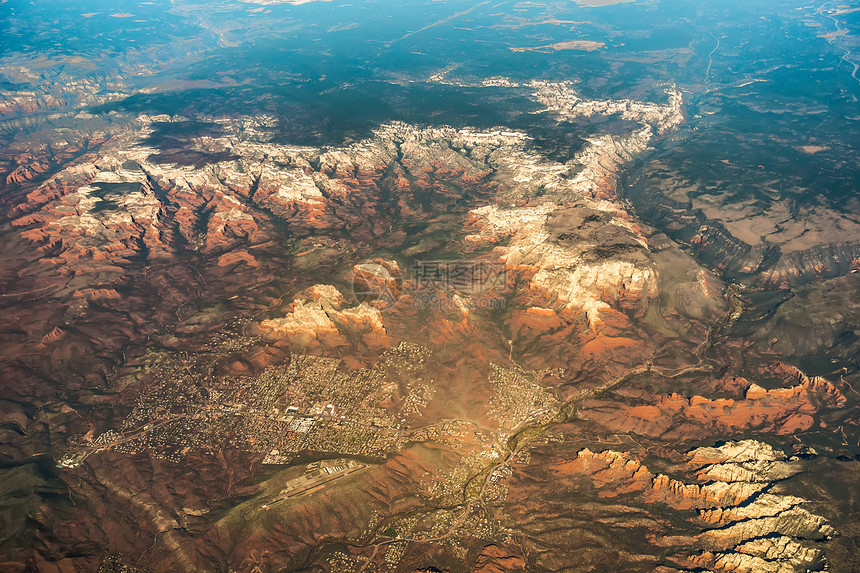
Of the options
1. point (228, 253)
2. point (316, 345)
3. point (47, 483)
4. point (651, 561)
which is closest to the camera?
point (651, 561)

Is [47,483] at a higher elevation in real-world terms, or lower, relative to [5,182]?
lower

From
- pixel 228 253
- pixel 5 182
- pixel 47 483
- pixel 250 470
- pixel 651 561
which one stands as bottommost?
pixel 651 561

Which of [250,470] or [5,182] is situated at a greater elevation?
[5,182]

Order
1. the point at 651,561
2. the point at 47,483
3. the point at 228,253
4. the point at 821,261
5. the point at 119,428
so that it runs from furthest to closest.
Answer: the point at 228,253 → the point at 821,261 → the point at 119,428 → the point at 47,483 → the point at 651,561

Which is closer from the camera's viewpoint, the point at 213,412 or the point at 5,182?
the point at 213,412

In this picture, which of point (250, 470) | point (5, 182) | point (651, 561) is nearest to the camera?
point (651, 561)

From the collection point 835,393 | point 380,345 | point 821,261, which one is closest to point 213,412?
point 380,345

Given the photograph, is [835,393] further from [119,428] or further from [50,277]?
[50,277]

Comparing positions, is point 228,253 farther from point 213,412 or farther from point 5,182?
point 5,182

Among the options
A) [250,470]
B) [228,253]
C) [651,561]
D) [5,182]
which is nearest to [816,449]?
[651,561]
